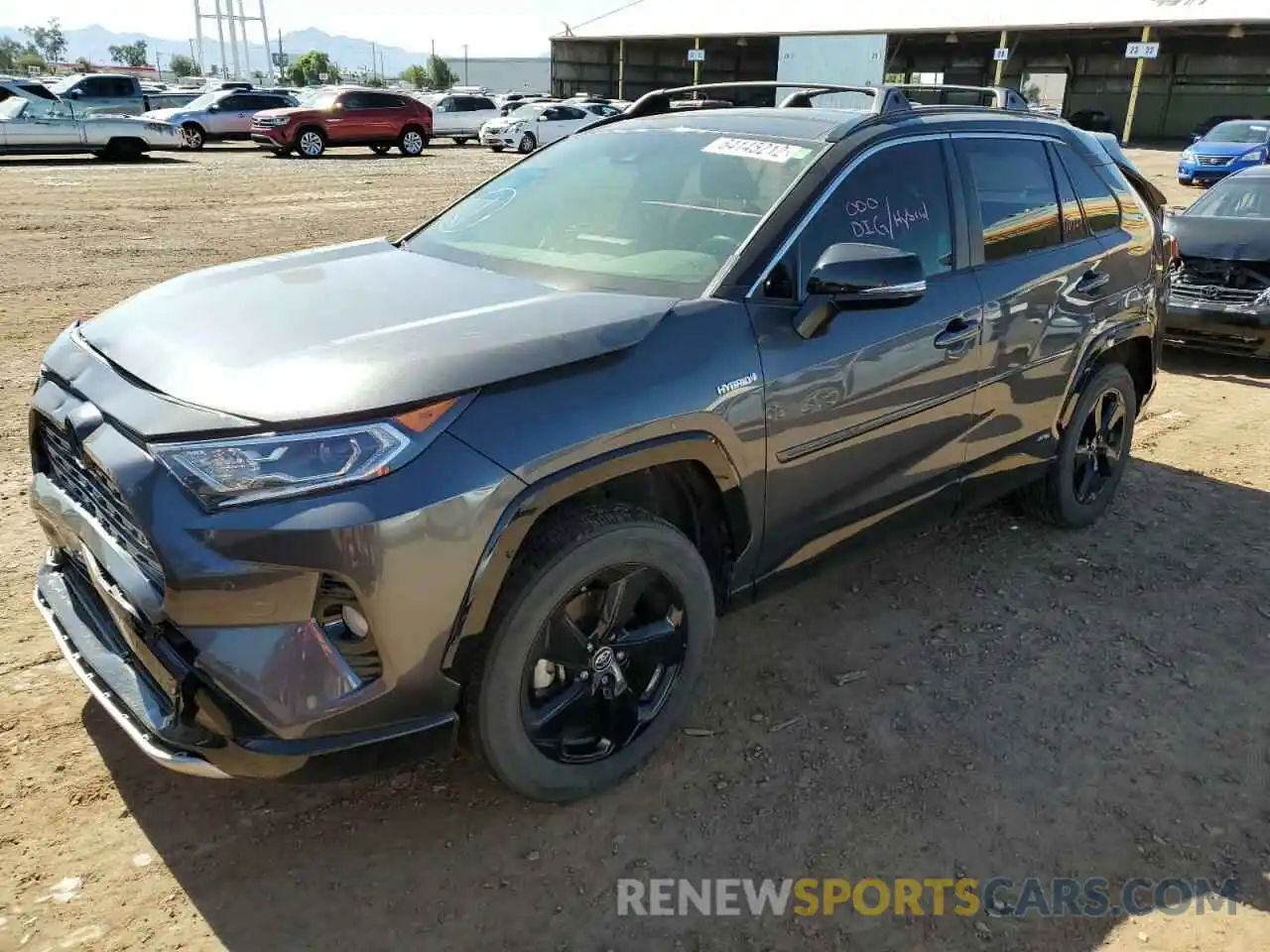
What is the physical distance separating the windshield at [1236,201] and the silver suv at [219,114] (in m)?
23.1

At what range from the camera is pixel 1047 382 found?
13.6 feet

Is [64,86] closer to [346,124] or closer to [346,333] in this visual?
[346,124]

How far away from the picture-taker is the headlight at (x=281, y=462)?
2.17 metres

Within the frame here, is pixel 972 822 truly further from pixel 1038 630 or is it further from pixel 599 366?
pixel 599 366

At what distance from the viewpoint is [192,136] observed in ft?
83.8

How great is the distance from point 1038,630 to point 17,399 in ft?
18.9

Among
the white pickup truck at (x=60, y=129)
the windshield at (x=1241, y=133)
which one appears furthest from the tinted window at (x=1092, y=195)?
the white pickup truck at (x=60, y=129)

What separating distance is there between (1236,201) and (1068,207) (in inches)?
233

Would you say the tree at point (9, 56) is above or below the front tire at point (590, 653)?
above

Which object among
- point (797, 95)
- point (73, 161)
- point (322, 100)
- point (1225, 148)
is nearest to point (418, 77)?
point (322, 100)

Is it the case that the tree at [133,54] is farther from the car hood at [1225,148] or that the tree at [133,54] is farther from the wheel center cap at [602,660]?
the wheel center cap at [602,660]

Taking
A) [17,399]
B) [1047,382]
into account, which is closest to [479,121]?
[17,399]

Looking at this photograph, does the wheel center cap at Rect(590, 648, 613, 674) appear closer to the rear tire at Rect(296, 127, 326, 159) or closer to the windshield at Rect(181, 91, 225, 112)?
the rear tire at Rect(296, 127, 326, 159)

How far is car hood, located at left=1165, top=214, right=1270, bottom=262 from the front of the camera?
7.86 meters
